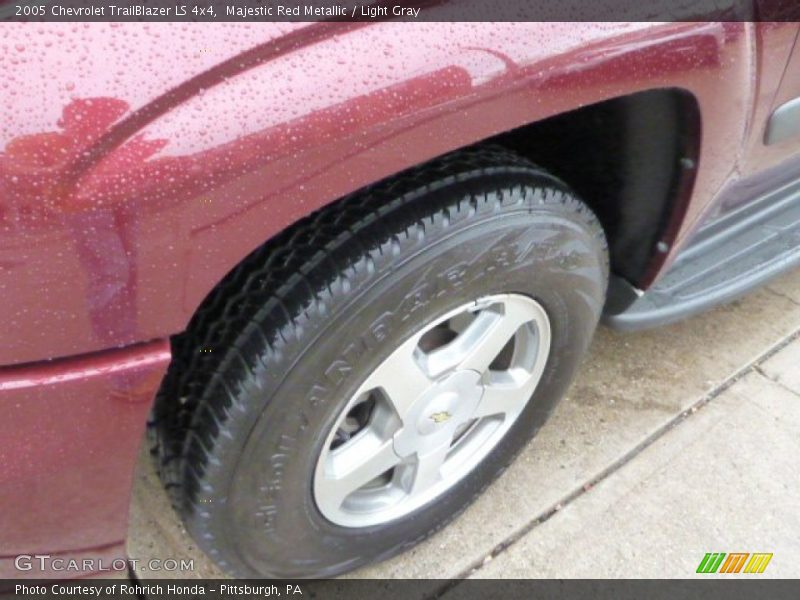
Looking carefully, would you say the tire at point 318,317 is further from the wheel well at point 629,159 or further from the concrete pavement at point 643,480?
the concrete pavement at point 643,480

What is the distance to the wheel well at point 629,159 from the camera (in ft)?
5.49

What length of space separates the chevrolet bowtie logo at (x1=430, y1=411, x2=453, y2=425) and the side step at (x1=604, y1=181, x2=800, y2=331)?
22.9 inches

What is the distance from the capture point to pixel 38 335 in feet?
3.55

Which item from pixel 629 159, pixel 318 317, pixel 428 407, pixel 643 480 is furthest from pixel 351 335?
pixel 643 480

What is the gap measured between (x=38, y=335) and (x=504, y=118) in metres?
0.76

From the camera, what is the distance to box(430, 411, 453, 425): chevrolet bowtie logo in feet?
5.67


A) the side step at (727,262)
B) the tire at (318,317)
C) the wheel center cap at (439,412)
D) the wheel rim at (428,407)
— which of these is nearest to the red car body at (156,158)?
the tire at (318,317)

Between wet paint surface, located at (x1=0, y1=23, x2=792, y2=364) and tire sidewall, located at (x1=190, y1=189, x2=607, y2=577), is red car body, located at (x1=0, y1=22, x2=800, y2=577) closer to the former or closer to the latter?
wet paint surface, located at (x1=0, y1=23, x2=792, y2=364)

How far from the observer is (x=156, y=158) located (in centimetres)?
101

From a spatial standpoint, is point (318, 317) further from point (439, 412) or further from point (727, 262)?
point (727, 262)

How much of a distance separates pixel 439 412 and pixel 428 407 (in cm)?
5

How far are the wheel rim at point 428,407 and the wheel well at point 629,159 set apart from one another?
358mm

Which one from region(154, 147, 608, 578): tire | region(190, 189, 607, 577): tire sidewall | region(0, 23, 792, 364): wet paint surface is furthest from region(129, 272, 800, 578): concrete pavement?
region(0, 23, 792, 364): wet paint surface

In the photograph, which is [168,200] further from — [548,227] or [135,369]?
[548,227]
